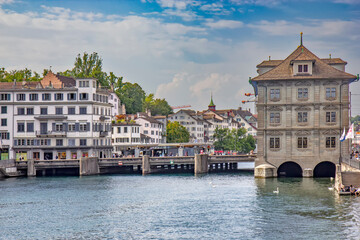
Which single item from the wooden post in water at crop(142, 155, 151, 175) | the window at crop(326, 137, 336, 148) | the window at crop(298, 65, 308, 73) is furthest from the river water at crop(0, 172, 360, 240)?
the wooden post in water at crop(142, 155, 151, 175)

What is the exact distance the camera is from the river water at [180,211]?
47.5 metres

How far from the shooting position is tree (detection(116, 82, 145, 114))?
181 m

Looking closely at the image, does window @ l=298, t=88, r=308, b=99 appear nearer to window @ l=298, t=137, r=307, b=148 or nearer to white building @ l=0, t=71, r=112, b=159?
window @ l=298, t=137, r=307, b=148

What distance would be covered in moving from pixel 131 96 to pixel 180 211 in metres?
134

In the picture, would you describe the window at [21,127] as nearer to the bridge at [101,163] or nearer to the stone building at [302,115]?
the bridge at [101,163]

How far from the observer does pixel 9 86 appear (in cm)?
12256

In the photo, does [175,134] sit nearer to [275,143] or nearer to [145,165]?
[145,165]

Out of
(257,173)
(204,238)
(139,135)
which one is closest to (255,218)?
(204,238)

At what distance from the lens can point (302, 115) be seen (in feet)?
293

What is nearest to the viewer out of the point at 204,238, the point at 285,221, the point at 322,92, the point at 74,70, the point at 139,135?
the point at 204,238

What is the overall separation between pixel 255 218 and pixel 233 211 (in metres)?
4.63

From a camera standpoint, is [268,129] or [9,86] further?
[9,86]

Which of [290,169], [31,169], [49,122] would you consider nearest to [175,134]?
[49,122]

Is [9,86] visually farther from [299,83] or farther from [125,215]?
[125,215]
